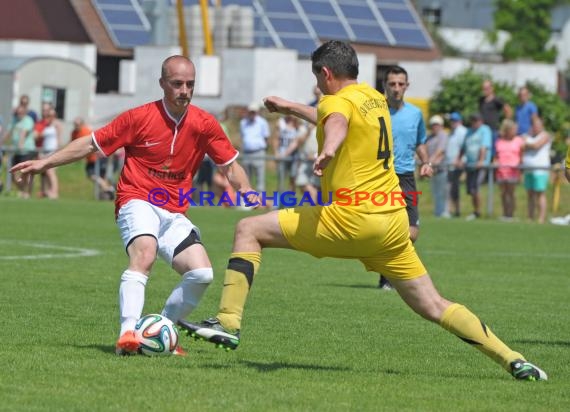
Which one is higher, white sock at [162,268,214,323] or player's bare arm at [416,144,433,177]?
player's bare arm at [416,144,433,177]

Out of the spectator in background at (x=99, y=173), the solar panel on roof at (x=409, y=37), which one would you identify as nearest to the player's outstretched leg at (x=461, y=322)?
the spectator in background at (x=99, y=173)

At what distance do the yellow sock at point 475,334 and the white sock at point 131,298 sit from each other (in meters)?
1.89

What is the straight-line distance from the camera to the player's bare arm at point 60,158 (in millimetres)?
9062

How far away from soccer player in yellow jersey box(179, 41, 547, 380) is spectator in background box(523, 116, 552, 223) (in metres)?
17.9

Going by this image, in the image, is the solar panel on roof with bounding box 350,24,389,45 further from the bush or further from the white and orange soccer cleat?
the white and orange soccer cleat

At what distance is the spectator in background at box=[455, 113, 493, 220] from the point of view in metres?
26.9

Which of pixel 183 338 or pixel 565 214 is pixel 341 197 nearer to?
pixel 183 338

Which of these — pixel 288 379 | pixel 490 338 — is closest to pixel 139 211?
pixel 288 379

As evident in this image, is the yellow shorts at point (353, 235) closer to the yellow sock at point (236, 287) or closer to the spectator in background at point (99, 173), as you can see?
the yellow sock at point (236, 287)

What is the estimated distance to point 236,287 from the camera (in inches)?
333

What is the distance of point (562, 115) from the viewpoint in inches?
1879

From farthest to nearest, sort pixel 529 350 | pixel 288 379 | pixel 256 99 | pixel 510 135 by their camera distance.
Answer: pixel 256 99 < pixel 510 135 < pixel 529 350 < pixel 288 379

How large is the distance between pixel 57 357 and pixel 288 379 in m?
1.52

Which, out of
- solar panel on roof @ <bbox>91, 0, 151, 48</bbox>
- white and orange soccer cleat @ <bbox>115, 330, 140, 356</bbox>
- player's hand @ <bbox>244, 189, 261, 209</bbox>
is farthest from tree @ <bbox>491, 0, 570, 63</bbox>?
white and orange soccer cleat @ <bbox>115, 330, 140, 356</bbox>
